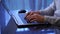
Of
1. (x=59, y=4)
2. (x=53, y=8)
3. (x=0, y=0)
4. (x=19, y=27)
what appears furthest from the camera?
(x=0, y=0)

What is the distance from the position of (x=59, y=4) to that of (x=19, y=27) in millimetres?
594

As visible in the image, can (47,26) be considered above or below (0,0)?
below

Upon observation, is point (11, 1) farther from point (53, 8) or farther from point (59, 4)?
point (59, 4)

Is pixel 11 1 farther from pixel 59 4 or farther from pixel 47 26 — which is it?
pixel 47 26

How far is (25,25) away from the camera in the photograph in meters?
1.13

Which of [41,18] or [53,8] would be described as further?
[53,8]

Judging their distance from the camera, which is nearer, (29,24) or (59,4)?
(29,24)

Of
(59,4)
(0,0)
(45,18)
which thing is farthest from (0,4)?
(45,18)

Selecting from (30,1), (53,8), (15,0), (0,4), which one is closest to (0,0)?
(0,4)

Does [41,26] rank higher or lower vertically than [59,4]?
lower

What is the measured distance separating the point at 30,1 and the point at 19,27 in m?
1.73

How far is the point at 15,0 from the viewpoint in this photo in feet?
9.11

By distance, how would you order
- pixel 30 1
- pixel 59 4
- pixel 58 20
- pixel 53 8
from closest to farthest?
pixel 58 20, pixel 59 4, pixel 53 8, pixel 30 1

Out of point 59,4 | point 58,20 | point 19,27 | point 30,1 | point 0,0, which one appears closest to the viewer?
point 19,27
